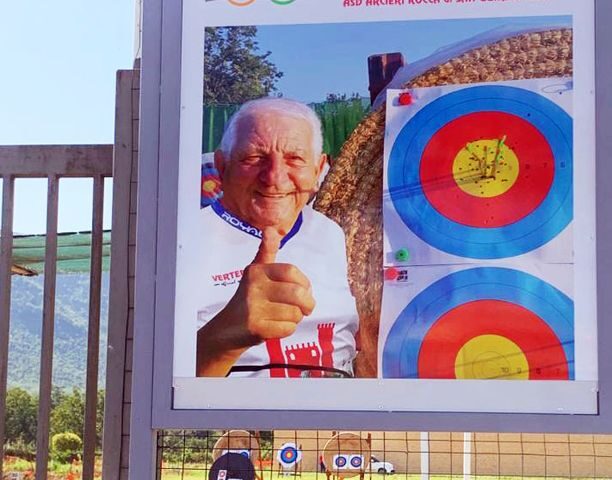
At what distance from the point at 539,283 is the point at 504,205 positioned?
0.88ft

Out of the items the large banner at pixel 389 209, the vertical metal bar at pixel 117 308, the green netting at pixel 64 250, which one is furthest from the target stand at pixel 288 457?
the large banner at pixel 389 209

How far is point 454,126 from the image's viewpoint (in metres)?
2.71

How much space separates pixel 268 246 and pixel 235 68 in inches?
23.9

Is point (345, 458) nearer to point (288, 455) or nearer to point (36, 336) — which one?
point (288, 455)

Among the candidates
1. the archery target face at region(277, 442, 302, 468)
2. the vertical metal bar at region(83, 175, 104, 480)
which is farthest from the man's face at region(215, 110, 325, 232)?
the archery target face at region(277, 442, 302, 468)

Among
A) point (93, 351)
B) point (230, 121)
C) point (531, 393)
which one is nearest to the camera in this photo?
point (531, 393)

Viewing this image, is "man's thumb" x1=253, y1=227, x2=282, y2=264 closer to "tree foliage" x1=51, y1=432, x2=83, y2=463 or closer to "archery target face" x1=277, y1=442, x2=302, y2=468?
"archery target face" x1=277, y1=442, x2=302, y2=468

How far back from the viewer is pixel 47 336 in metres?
3.18

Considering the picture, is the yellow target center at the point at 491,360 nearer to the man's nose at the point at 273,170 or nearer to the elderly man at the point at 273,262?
the elderly man at the point at 273,262

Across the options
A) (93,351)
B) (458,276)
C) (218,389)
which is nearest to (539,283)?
(458,276)

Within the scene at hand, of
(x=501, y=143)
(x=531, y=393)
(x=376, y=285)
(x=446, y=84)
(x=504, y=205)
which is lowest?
(x=531, y=393)

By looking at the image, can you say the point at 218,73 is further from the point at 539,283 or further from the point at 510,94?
the point at 539,283

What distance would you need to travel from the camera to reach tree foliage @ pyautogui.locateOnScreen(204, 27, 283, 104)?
2787 mm

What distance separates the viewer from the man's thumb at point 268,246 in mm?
2713
